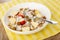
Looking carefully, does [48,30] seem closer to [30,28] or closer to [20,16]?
[30,28]

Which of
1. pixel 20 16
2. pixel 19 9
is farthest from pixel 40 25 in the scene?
pixel 19 9

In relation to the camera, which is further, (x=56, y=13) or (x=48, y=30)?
(x=56, y=13)

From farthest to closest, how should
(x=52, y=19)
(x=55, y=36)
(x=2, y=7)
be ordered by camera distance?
(x=2, y=7) < (x=52, y=19) < (x=55, y=36)

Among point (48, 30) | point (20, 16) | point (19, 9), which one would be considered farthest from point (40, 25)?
point (19, 9)

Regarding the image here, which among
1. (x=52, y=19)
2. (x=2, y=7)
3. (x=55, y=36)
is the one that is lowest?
(x=55, y=36)

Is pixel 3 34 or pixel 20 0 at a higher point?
pixel 20 0

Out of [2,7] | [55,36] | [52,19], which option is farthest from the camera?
[2,7]
